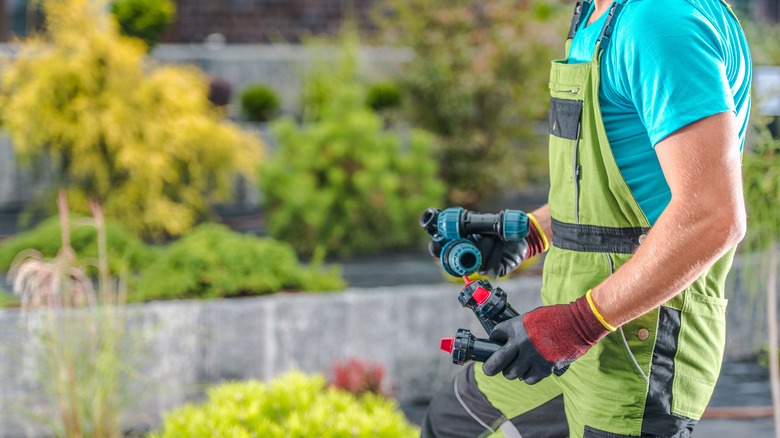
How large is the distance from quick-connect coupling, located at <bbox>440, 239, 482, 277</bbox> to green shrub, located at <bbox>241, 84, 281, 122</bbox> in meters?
8.63

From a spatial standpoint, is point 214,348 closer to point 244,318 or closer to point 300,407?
point 244,318

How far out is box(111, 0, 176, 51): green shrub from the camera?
10844 millimetres

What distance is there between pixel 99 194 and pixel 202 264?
9.56 ft

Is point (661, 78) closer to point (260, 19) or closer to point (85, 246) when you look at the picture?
point (85, 246)

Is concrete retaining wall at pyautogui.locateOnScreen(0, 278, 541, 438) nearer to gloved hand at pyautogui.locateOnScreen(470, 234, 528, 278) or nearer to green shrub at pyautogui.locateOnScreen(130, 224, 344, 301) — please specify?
green shrub at pyautogui.locateOnScreen(130, 224, 344, 301)

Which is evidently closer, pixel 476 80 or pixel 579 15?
pixel 579 15

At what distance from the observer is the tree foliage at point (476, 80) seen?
8.51m

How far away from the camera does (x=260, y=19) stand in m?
13.0

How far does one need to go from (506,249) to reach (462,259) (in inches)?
10.1

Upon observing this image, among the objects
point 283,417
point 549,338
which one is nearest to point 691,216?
point 549,338

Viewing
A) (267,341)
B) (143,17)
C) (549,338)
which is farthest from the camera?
(143,17)

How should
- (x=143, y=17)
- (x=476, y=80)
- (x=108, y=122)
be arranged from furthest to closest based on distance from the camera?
(x=143, y=17) → (x=476, y=80) → (x=108, y=122)

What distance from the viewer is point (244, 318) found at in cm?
455

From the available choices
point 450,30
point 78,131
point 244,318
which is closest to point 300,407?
point 244,318
